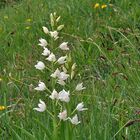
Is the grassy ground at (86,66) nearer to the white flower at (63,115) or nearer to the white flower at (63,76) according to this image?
the white flower at (63,115)

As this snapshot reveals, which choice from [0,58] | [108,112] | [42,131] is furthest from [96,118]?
[0,58]

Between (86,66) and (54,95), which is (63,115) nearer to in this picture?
(54,95)

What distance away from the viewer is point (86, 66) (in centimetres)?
370

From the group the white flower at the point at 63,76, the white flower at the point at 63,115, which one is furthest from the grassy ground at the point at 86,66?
the white flower at the point at 63,76

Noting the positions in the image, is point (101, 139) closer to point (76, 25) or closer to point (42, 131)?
point (42, 131)

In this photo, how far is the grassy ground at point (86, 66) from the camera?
224cm

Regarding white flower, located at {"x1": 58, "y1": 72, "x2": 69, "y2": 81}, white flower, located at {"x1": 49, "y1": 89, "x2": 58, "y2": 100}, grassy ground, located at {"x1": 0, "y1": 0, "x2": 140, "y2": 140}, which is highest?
white flower, located at {"x1": 58, "y1": 72, "x2": 69, "y2": 81}

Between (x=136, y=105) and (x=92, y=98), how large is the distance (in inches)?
9.9

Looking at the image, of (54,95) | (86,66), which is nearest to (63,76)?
(54,95)

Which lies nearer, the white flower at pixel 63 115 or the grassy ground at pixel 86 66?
the white flower at pixel 63 115

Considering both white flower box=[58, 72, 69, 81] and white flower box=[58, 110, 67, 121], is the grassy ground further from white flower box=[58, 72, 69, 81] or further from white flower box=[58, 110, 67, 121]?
white flower box=[58, 72, 69, 81]

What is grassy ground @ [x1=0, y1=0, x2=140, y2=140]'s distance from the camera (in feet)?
7.36

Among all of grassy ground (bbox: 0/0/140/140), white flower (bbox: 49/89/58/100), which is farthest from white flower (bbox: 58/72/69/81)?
grassy ground (bbox: 0/0/140/140)

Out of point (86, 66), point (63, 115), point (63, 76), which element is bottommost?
point (86, 66)
